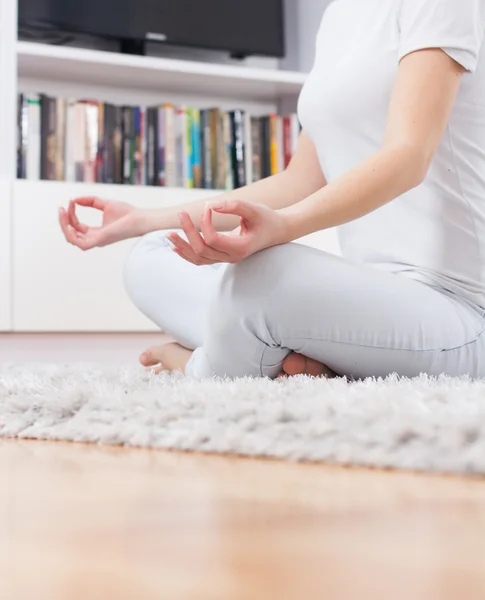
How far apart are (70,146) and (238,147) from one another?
534mm

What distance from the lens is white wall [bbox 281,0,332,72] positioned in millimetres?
2961

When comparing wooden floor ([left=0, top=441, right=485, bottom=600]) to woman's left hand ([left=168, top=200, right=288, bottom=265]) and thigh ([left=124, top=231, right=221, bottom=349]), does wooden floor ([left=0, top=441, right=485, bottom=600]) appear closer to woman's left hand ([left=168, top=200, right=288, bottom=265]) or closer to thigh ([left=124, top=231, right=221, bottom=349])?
woman's left hand ([left=168, top=200, right=288, bottom=265])

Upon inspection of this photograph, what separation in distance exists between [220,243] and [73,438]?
0.25m

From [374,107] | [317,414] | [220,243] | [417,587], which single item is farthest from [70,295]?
[417,587]

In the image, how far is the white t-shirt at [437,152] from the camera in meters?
1.09

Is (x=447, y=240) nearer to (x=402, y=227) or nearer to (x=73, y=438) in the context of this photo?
(x=402, y=227)

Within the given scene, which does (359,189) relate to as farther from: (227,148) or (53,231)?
(227,148)

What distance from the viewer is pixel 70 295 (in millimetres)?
2404

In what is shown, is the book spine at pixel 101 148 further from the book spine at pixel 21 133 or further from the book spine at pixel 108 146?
the book spine at pixel 21 133

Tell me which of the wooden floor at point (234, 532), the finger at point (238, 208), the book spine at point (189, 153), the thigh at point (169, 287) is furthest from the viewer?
the book spine at point (189, 153)

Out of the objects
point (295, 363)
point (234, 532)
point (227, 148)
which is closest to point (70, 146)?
point (227, 148)

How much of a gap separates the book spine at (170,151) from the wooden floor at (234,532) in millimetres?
2059

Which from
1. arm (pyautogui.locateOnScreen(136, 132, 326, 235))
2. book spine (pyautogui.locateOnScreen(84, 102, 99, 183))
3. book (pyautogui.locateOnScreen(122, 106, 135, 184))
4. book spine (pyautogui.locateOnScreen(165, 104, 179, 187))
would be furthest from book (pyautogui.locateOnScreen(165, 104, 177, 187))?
arm (pyautogui.locateOnScreen(136, 132, 326, 235))

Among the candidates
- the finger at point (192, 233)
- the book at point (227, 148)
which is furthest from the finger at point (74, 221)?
the book at point (227, 148)
